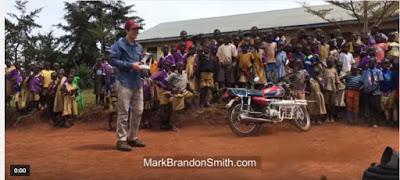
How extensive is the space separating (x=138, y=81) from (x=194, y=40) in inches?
20.5

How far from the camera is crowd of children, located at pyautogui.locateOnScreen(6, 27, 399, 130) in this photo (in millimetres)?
4402

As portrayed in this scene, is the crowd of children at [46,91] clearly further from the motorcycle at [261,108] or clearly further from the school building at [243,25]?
the motorcycle at [261,108]

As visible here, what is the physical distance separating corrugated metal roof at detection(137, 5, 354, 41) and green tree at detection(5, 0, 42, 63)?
800 mm

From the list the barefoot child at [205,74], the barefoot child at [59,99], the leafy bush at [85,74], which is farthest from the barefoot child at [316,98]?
the barefoot child at [59,99]

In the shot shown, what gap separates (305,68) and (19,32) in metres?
2.13

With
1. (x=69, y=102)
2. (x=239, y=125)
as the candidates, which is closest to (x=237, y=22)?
(x=239, y=125)

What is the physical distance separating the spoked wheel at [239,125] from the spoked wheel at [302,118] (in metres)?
0.28

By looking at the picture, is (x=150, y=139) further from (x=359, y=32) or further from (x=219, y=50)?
(x=359, y=32)

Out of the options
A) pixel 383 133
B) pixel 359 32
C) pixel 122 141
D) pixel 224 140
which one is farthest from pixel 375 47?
pixel 122 141

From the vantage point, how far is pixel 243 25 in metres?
4.42

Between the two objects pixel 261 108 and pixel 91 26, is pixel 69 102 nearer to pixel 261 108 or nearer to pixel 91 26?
pixel 91 26

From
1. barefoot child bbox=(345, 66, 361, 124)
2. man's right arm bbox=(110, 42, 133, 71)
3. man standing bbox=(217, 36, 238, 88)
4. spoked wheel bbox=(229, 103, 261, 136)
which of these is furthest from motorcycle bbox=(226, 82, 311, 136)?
man's right arm bbox=(110, 42, 133, 71)
